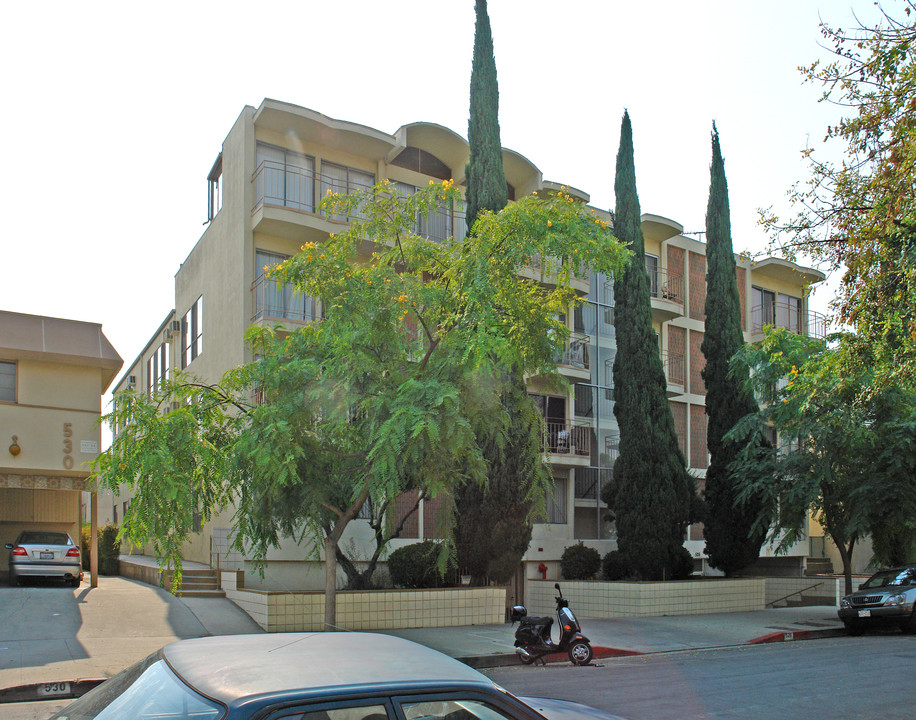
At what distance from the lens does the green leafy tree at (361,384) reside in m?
12.4

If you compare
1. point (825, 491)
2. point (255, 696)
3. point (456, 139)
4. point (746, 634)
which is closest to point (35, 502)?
point (456, 139)

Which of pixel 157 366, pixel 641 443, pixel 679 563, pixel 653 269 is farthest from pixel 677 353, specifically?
pixel 157 366

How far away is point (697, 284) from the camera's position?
1251 inches

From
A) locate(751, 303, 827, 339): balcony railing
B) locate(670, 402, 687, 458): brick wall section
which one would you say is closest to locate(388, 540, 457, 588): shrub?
locate(670, 402, 687, 458): brick wall section

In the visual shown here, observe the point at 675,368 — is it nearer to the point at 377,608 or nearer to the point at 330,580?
the point at 377,608

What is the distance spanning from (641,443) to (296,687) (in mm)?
19868

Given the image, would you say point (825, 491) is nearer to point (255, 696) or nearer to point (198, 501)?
point (198, 501)

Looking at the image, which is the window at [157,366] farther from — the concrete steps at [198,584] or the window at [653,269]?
the window at [653,269]

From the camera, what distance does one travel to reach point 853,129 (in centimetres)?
1106

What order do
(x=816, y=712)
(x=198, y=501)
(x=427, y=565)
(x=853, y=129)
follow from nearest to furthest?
(x=816, y=712)
(x=853, y=129)
(x=198, y=501)
(x=427, y=565)

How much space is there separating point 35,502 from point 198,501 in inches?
525

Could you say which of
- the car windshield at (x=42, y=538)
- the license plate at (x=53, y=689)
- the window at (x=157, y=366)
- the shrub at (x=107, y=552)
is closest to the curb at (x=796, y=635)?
the license plate at (x=53, y=689)

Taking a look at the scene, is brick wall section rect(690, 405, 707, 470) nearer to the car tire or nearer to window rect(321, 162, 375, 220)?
the car tire

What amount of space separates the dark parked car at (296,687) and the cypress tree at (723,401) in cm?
2100
